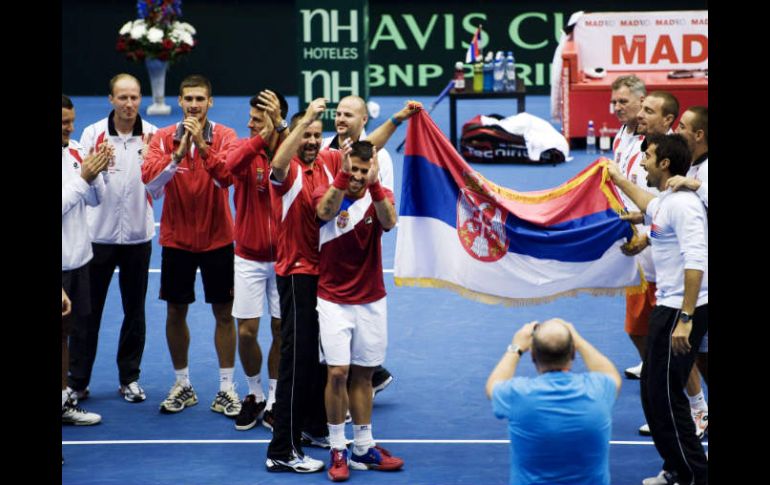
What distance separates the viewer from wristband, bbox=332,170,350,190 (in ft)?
22.1

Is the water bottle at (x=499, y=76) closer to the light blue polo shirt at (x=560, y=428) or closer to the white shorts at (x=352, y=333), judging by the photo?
the white shorts at (x=352, y=333)

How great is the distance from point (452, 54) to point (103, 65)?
22.6ft

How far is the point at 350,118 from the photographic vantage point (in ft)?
24.3

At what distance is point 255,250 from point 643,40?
12.3m

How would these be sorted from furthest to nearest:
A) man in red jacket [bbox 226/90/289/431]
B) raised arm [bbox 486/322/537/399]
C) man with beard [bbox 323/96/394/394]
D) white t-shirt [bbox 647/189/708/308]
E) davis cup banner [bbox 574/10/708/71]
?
davis cup banner [bbox 574/10/708/71] → man in red jacket [bbox 226/90/289/431] → man with beard [bbox 323/96/394/394] → white t-shirt [bbox 647/189/708/308] → raised arm [bbox 486/322/537/399]

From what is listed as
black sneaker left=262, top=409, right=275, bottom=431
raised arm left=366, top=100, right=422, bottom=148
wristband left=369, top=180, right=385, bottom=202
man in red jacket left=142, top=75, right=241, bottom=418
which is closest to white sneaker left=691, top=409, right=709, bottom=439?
wristband left=369, top=180, right=385, bottom=202

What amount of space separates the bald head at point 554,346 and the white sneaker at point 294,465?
98.8 inches

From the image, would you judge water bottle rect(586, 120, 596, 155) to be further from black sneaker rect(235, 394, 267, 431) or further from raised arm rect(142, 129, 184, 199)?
black sneaker rect(235, 394, 267, 431)

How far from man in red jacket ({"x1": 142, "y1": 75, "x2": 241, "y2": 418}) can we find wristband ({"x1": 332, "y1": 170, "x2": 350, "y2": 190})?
1.38 m

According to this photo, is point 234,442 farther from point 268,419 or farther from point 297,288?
point 297,288

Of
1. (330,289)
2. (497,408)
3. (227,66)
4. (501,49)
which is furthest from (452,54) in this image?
(497,408)

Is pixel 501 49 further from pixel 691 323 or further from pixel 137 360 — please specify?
pixel 691 323

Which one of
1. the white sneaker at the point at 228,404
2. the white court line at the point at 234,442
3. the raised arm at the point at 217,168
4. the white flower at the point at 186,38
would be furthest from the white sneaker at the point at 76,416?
the white flower at the point at 186,38

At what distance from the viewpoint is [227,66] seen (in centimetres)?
2380
